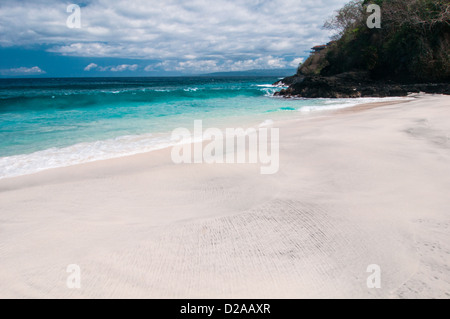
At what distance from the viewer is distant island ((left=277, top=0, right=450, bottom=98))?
18.7 m

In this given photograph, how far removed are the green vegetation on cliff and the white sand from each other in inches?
741

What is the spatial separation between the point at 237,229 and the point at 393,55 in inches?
973

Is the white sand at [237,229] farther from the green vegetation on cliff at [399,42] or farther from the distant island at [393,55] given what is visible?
the green vegetation on cliff at [399,42]

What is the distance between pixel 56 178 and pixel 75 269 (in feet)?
10.7

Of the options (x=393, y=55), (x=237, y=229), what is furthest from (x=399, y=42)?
(x=237, y=229)

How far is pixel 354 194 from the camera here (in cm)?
339

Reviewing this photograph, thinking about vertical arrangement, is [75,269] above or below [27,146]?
below

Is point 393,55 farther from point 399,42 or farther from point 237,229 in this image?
point 237,229

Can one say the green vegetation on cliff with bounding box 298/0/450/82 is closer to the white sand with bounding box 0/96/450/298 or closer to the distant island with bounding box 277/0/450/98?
the distant island with bounding box 277/0/450/98

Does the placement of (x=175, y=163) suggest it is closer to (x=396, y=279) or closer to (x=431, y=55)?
(x=396, y=279)

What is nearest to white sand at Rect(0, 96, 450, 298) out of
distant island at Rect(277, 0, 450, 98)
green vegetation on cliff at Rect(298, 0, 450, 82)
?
distant island at Rect(277, 0, 450, 98)

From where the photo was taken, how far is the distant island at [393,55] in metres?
18.7

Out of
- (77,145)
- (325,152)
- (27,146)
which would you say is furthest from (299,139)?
(27,146)
